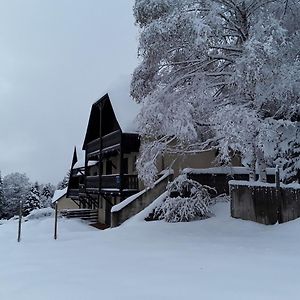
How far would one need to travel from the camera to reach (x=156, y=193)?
55.7 feet

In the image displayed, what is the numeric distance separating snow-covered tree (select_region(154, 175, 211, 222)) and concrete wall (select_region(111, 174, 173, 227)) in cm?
212

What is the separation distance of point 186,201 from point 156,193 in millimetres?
3747

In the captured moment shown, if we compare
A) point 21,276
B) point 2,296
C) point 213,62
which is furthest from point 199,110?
point 2,296

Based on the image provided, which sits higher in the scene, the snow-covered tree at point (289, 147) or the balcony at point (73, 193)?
the snow-covered tree at point (289, 147)

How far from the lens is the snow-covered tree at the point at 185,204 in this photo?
1312cm

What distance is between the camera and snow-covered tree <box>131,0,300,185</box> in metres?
10.3

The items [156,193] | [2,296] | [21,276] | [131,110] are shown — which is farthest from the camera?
[131,110]

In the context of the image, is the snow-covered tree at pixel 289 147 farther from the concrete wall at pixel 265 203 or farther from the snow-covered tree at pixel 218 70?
the concrete wall at pixel 265 203

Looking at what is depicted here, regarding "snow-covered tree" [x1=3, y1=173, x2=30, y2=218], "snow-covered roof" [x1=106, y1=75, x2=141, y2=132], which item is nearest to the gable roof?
"snow-covered roof" [x1=106, y1=75, x2=141, y2=132]

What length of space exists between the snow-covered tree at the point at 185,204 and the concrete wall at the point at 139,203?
2.12m

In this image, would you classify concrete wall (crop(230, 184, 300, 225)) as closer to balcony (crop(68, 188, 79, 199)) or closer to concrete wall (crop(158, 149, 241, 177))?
concrete wall (crop(158, 149, 241, 177))

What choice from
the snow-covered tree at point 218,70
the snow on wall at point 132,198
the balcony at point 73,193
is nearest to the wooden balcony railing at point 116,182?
the snow on wall at point 132,198

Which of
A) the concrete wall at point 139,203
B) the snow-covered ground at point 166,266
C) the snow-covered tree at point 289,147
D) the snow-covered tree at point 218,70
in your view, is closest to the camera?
the snow-covered ground at point 166,266

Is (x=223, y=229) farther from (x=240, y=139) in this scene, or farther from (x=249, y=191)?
(x=240, y=139)
